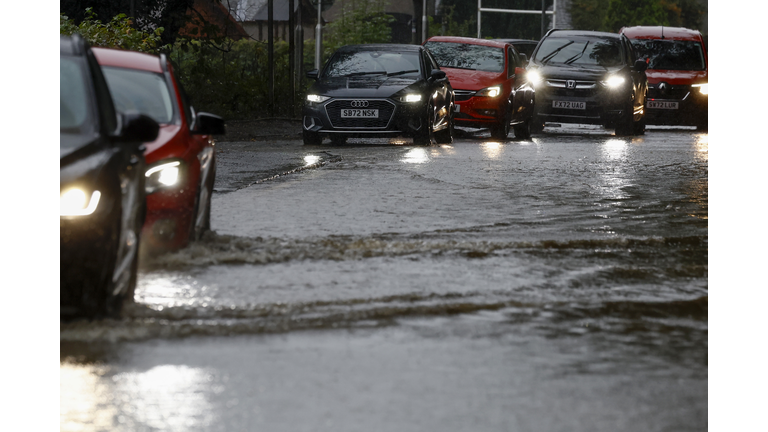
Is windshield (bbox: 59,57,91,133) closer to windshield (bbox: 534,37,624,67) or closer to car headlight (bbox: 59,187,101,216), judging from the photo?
car headlight (bbox: 59,187,101,216)

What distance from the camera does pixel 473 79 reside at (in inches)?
984

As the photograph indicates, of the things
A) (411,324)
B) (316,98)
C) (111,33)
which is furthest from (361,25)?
(411,324)

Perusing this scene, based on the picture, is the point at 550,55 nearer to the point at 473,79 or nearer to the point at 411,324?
the point at 473,79

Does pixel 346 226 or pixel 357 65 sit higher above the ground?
pixel 357 65

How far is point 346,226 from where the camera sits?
1105 cm

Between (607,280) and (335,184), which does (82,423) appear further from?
(335,184)

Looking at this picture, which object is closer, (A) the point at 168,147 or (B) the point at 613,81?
(A) the point at 168,147

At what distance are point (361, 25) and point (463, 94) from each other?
3529cm

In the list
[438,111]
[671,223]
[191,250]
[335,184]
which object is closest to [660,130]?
[438,111]

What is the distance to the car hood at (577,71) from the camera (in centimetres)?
2636

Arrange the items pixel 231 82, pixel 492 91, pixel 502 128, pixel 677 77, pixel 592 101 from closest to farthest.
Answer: pixel 492 91
pixel 502 128
pixel 592 101
pixel 231 82
pixel 677 77

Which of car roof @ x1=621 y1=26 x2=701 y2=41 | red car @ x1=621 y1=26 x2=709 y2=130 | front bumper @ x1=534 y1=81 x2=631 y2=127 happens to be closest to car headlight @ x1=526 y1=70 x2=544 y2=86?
front bumper @ x1=534 y1=81 x2=631 y2=127

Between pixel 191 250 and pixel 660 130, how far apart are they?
75.6 ft

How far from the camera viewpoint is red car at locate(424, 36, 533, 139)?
24594 millimetres
